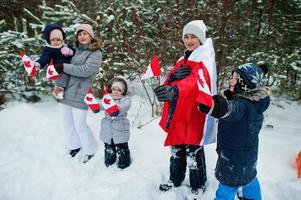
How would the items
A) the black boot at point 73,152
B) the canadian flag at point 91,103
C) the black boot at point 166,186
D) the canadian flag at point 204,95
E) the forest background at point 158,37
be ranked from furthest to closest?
the forest background at point 158,37 → the black boot at point 73,152 → the canadian flag at point 91,103 → the black boot at point 166,186 → the canadian flag at point 204,95

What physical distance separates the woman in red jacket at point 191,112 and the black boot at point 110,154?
947mm

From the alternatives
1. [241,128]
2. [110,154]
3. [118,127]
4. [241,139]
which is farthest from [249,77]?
[110,154]

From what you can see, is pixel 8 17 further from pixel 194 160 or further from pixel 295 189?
pixel 295 189

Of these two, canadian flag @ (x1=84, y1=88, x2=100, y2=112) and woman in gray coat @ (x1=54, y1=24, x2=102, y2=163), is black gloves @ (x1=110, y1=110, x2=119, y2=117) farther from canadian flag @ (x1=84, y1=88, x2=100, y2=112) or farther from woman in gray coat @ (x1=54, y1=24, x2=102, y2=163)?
woman in gray coat @ (x1=54, y1=24, x2=102, y2=163)

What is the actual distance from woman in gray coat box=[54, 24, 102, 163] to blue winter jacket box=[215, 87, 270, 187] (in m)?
2.12

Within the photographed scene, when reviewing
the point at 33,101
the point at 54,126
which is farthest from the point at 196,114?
the point at 33,101

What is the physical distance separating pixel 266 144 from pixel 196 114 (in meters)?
2.11

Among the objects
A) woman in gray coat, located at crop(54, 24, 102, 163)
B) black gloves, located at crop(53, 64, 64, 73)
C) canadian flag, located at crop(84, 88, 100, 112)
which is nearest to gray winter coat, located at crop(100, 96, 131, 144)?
canadian flag, located at crop(84, 88, 100, 112)

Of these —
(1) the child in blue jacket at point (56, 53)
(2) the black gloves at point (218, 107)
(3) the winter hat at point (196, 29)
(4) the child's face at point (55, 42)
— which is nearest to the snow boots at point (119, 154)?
(1) the child in blue jacket at point (56, 53)

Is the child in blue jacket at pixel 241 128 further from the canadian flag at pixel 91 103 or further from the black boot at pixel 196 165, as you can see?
the canadian flag at pixel 91 103

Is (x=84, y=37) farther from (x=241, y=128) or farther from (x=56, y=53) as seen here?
A: (x=241, y=128)

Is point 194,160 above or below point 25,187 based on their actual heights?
above

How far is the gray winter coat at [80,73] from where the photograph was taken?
153 inches

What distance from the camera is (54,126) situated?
530cm
